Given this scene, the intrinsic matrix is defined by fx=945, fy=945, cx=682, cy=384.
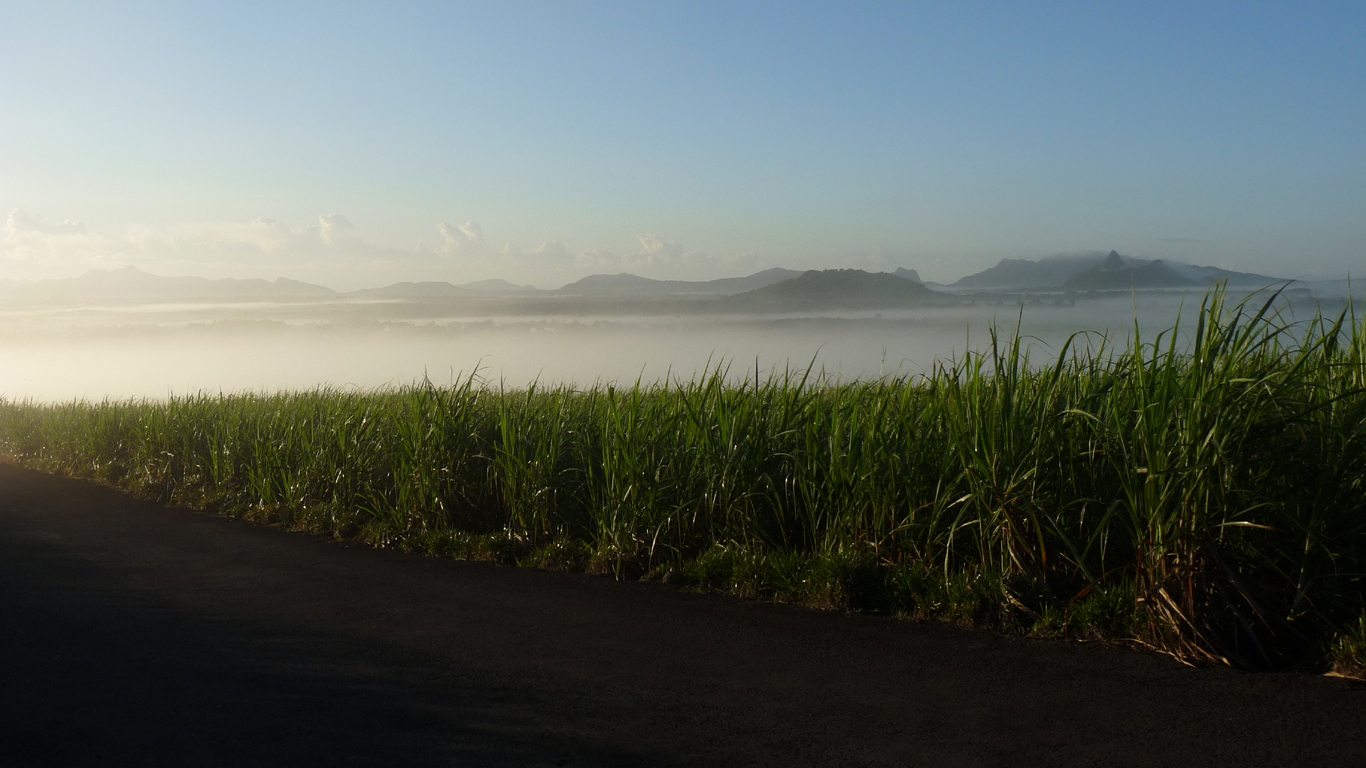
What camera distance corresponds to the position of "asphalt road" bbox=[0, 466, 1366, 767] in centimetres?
369

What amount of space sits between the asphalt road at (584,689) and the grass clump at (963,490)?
31 centimetres

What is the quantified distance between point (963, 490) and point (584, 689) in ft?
9.13

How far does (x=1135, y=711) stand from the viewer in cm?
393

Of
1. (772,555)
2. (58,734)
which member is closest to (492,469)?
(772,555)

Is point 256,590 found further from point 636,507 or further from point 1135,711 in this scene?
point 1135,711

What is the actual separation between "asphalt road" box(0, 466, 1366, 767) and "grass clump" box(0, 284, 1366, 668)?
307mm

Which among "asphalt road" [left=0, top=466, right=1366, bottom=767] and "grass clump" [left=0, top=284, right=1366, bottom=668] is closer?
"asphalt road" [left=0, top=466, right=1366, bottom=767]

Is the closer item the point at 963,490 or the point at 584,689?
the point at 584,689

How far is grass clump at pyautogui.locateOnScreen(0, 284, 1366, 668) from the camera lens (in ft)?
14.9

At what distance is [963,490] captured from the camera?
5914mm

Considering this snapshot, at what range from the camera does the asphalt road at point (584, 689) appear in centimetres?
369

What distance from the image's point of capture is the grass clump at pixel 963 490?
14.9 ft

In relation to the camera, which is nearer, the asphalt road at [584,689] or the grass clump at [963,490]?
the asphalt road at [584,689]

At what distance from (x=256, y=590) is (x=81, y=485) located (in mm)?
7995
